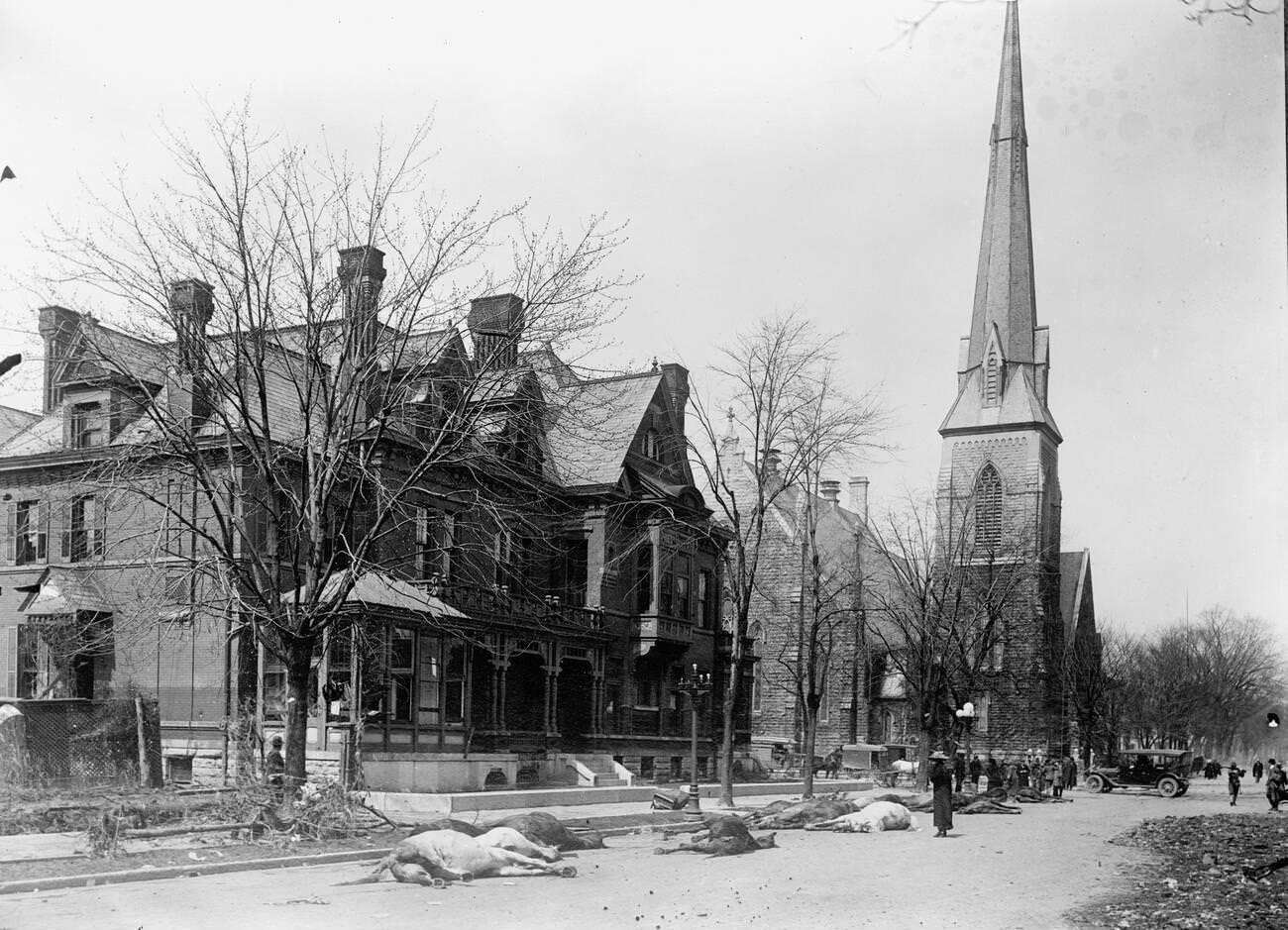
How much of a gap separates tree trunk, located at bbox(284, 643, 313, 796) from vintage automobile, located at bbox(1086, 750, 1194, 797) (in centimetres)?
3683

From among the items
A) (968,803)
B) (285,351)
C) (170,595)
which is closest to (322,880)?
(285,351)

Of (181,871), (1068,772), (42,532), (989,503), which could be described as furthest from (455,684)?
(989,503)

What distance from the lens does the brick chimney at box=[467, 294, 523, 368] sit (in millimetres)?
20344

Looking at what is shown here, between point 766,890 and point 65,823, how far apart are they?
9.94m

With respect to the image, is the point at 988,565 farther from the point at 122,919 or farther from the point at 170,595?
the point at 122,919

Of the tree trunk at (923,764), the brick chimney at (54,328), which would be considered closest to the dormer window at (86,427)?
the brick chimney at (54,328)

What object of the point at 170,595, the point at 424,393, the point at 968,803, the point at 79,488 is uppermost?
the point at 424,393

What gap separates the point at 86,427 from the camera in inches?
1177

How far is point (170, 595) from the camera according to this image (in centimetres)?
2700

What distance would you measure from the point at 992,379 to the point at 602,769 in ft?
125

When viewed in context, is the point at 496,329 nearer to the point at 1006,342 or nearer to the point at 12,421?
the point at 12,421

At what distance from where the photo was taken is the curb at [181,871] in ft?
A: 43.9

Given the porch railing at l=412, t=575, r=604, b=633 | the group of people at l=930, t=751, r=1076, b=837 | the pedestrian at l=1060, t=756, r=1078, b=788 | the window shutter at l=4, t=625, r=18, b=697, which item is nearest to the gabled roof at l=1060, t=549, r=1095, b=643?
the group of people at l=930, t=751, r=1076, b=837

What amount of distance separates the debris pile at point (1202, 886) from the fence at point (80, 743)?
1890 cm
